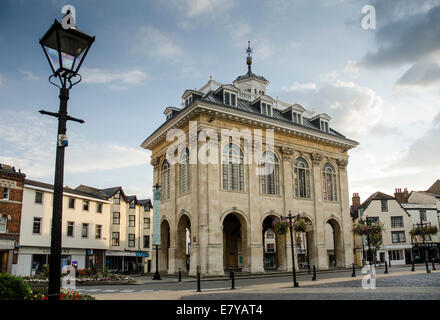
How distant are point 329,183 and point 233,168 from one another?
12626 mm

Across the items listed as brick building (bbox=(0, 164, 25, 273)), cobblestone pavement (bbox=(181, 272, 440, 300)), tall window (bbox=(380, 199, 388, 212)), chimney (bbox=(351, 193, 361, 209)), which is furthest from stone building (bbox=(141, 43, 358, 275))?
chimney (bbox=(351, 193, 361, 209))

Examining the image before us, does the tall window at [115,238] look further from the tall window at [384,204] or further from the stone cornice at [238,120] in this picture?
the tall window at [384,204]

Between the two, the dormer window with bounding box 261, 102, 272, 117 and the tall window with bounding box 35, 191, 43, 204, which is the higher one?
the dormer window with bounding box 261, 102, 272, 117

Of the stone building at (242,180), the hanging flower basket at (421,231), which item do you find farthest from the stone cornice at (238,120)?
the hanging flower basket at (421,231)

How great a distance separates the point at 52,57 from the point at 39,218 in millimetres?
38221

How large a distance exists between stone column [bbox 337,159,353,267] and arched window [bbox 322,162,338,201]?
0.81m

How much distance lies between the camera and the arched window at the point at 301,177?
1416 inches

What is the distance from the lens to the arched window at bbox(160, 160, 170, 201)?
3629 cm

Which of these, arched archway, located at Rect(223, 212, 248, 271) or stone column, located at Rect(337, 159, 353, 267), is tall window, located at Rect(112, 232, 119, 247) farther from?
stone column, located at Rect(337, 159, 353, 267)

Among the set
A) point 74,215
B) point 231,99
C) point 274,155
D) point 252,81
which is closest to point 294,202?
point 274,155

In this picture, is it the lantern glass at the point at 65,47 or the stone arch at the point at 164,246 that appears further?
the stone arch at the point at 164,246

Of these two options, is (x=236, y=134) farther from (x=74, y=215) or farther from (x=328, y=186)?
(x=74, y=215)

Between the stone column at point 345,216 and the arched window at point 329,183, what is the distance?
81 centimetres
